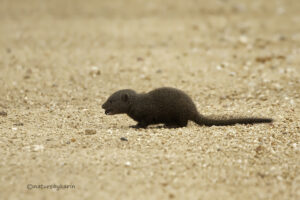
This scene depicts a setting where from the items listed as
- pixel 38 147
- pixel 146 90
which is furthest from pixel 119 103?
pixel 146 90

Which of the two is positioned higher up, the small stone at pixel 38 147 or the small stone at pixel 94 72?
the small stone at pixel 94 72

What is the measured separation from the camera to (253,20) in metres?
13.8

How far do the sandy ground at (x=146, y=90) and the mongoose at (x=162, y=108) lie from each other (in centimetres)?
17

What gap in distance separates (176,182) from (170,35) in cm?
847

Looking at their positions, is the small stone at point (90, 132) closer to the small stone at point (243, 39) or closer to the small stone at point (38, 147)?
the small stone at point (38, 147)

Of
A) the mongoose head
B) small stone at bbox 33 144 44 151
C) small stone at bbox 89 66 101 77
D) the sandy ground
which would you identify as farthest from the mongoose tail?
small stone at bbox 89 66 101 77

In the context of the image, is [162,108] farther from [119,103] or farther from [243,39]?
[243,39]

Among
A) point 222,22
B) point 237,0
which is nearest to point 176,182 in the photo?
point 222,22

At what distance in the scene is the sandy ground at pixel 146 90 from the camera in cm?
443

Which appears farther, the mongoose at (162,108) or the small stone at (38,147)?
the mongoose at (162,108)

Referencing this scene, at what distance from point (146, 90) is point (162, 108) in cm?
215

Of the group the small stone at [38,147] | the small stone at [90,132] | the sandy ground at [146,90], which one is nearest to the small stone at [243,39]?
the sandy ground at [146,90]

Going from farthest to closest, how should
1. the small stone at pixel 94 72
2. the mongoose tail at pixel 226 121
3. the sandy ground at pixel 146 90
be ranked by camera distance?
the small stone at pixel 94 72
the mongoose tail at pixel 226 121
the sandy ground at pixel 146 90

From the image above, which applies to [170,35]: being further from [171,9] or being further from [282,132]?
[282,132]
